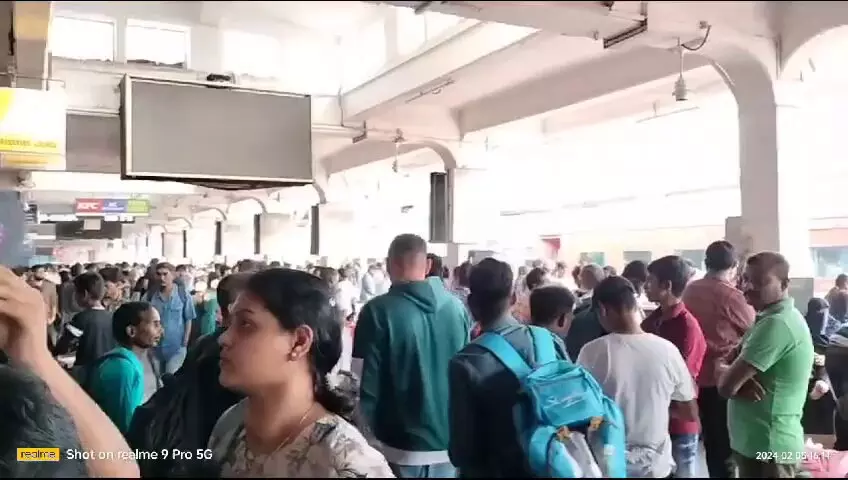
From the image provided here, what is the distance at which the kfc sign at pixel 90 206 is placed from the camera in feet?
43.9

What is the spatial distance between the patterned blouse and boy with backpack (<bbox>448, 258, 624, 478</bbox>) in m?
0.36

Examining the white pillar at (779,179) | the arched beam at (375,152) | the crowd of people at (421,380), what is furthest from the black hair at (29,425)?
the arched beam at (375,152)

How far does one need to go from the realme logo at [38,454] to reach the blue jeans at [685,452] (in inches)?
66.8

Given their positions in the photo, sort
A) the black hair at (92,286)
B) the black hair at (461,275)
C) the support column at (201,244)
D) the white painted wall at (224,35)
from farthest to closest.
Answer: the support column at (201,244), the black hair at (461,275), the black hair at (92,286), the white painted wall at (224,35)

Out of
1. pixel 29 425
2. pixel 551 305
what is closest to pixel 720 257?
pixel 551 305

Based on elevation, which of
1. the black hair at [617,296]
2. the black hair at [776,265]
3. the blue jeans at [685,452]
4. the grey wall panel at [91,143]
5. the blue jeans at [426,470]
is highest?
the grey wall panel at [91,143]

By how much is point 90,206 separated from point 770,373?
13.0m

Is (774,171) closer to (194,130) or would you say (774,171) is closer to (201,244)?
(194,130)

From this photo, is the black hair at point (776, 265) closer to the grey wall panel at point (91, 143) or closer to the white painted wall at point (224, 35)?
the white painted wall at point (224, 35)

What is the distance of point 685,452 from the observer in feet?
8.80

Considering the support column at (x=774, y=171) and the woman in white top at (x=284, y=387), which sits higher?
the support column at (x=774, y=171)

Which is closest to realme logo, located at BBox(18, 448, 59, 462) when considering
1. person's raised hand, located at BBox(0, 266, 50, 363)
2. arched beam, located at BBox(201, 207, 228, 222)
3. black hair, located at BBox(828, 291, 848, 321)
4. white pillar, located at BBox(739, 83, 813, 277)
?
person's raised hand, located at BBox(0, 266, 50, 363)

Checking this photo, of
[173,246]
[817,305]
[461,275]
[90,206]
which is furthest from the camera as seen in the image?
[173,246]

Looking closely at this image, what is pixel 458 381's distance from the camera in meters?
2.08
